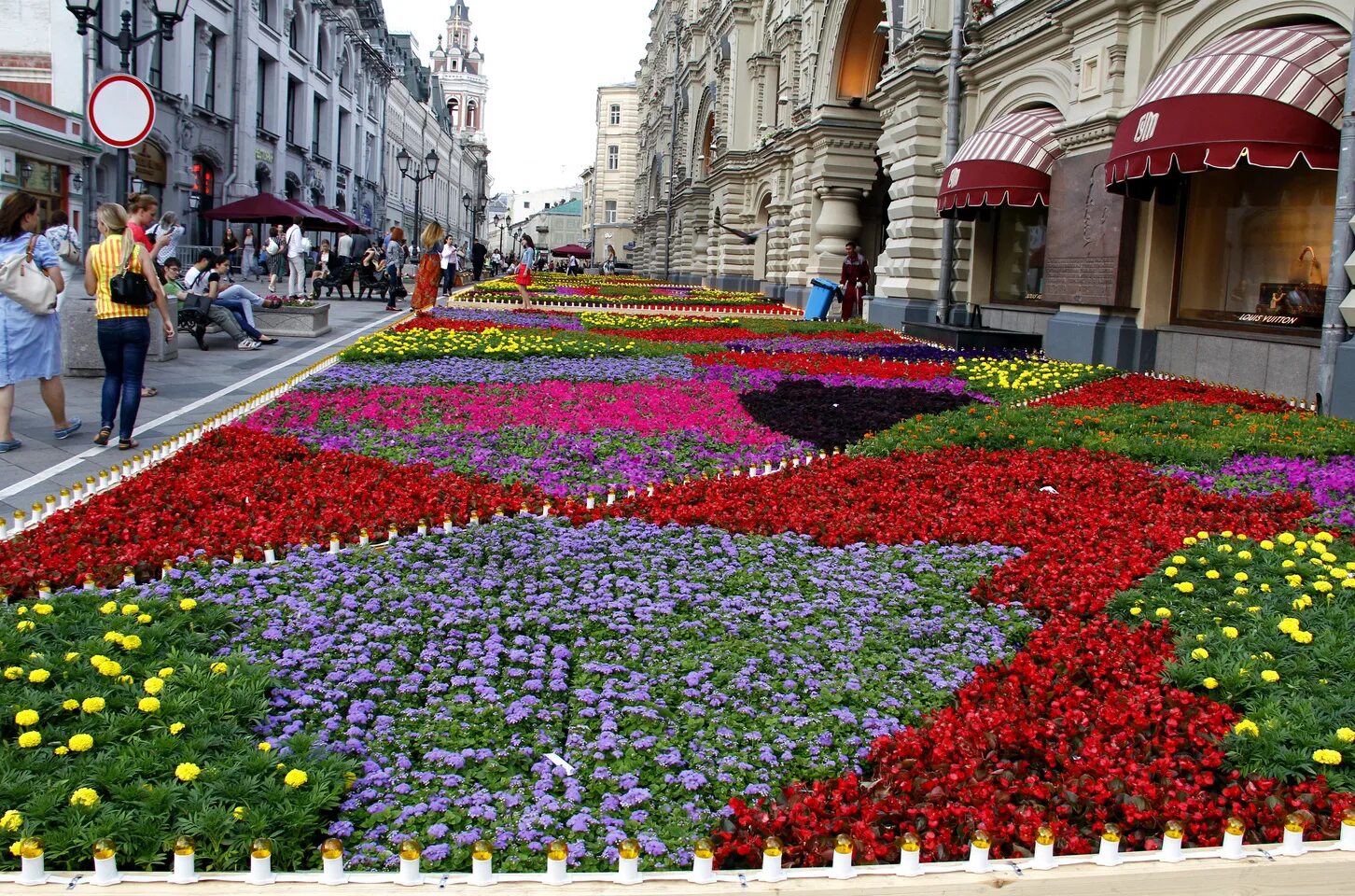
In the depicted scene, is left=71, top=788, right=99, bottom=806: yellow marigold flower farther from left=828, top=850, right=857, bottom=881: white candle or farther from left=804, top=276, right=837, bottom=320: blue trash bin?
left=804, top=276, right=837, bottom=320: blue trash bin

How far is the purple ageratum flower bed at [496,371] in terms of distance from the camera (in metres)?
11.8

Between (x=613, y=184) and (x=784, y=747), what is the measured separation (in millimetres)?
116322

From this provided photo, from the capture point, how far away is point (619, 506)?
6.61 meters

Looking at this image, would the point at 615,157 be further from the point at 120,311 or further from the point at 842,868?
the point at 842,868

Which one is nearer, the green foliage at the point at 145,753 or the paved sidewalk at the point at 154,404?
the green foliage at the point at 145,753

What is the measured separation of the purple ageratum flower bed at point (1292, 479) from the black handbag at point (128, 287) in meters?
7.51

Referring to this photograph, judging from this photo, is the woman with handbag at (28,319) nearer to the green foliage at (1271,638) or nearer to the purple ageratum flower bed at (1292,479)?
the green foliage at (1271,638)

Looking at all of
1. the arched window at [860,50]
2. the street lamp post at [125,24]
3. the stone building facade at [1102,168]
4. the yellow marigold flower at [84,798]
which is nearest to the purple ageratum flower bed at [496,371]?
the street lamp post at [125,24]

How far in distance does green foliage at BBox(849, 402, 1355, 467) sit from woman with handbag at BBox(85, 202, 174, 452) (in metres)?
5.47

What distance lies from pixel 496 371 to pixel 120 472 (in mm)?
6276

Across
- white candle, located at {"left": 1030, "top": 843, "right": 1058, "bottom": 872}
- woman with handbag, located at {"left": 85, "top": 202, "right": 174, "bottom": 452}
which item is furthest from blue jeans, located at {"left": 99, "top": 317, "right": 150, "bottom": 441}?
white candle, located at {"left": 1030, "top": 843, "right": 1058, "bottom": 872}

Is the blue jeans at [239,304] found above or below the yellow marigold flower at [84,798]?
above

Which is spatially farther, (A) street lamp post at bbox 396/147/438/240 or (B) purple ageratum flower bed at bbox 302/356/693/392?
(A) street lamp post at bbox 396/147/438/240

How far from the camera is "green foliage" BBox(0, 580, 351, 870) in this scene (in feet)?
8.96
